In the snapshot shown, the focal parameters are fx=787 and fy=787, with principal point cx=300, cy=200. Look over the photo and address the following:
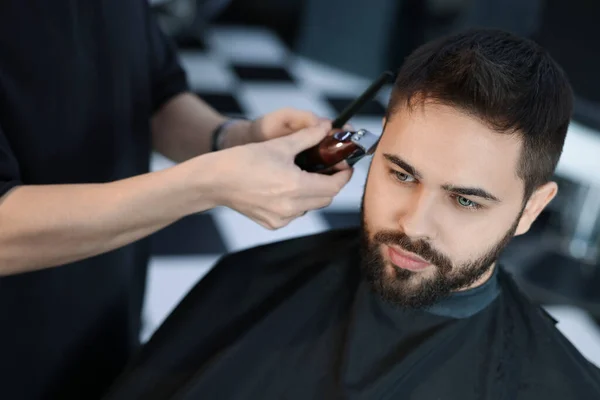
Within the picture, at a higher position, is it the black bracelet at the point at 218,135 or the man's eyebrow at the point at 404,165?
the man's eyebrow at the point at 404,165

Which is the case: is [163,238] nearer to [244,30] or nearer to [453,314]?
[453,314]

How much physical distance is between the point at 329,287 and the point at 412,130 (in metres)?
0.41

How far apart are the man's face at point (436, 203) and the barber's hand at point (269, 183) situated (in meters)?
0.14

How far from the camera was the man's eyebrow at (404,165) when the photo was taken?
4.25 ft

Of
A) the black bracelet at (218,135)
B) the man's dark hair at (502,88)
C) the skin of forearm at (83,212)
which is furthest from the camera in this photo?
the black bracelet at (218,135)

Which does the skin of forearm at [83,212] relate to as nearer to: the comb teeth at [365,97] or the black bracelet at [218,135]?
the comb teeth at [365,97]

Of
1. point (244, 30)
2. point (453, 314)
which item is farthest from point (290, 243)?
point (244, 30)

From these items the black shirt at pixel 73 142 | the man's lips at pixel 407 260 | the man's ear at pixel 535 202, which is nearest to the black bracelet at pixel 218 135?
the black shirt at pixel 73 142

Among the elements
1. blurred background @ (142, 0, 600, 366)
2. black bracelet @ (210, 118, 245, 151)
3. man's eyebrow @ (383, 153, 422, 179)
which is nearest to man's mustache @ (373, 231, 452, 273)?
man's eyebrow @ (383, 153, 422, 179)

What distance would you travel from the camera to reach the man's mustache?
51.4 inches

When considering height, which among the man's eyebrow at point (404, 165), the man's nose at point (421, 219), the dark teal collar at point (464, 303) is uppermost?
the man's eyebrow at point (404, 165)

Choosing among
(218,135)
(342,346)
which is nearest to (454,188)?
(342,346)

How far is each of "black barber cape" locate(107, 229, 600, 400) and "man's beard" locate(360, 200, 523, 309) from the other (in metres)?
0.08

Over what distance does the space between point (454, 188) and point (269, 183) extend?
1.01 feet
